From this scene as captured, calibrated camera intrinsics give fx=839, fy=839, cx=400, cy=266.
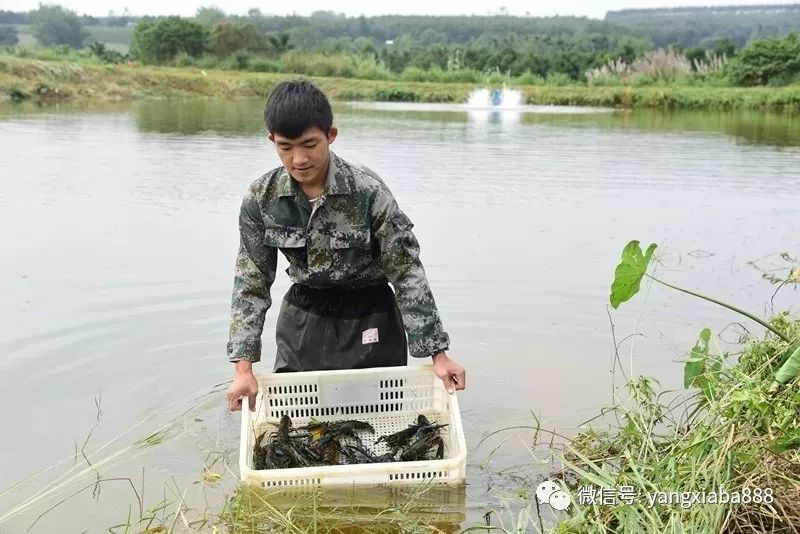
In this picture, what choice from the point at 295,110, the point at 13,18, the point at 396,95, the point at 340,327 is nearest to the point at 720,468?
the point at 340,327

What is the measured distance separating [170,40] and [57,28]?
50.5m

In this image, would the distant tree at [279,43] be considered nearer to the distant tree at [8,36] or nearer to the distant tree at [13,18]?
the distant tree at [8,36]

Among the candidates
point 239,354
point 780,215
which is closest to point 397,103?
point 780,215

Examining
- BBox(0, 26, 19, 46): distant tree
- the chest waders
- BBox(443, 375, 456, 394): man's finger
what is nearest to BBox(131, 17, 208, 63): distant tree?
the chest waders

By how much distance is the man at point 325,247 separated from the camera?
3090mm

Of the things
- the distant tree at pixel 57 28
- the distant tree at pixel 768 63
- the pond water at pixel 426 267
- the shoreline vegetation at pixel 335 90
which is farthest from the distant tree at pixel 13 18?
the pond water at pixel 426 267

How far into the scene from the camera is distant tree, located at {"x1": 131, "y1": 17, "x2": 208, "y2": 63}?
40.4 m

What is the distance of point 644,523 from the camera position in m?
2.38

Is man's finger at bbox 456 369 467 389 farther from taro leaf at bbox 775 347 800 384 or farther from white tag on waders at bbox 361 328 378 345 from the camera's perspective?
taro leaf at bbox 775 347 800 384

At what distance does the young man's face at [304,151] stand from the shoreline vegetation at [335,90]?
67.9 ft

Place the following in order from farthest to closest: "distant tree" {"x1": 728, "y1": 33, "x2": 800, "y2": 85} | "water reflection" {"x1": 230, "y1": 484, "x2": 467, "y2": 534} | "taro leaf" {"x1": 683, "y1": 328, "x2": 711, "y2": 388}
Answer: "distant tree" {"x1": 728, "y1": 33, "x2": 800, "y2": 85}
"taro leaf" {"x1": 683, "y1": 328, "x2": 711, "y2": 388}
"water reflection" {"x1": 230, "y1": 484, "x2": 467, "y2": 534}

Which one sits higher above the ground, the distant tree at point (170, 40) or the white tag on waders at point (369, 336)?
the distant tree at point (170, 40)

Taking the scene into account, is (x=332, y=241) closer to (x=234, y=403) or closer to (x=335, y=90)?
(x=234, y=403)

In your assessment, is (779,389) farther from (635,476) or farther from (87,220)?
(87,220)
